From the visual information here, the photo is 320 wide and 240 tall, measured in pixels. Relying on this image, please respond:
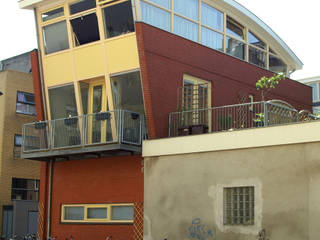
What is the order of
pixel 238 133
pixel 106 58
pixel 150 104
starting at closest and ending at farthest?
pixel 238 133 < pixel 150 104 < pixel 106 58

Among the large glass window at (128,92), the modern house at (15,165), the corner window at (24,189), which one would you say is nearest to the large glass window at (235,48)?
the large glass window at (128,92)

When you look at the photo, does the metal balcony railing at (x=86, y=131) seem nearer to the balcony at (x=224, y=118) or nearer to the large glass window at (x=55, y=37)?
the balcony at (x=224, y=118)

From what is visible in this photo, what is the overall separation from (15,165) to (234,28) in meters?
15.7

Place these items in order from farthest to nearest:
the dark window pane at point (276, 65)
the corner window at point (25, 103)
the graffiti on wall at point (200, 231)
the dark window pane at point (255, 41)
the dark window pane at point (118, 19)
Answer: the corner window at point (25, 103) < the dark window pane at point (276, 65) < the dark window pane at point (255, 41) < the dark window pane at point (118, 19) < the graffiti on wall at point (200, 231)

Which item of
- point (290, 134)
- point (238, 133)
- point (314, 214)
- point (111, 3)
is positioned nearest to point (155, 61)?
point (111, 3)

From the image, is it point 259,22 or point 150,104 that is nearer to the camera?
point 150,104

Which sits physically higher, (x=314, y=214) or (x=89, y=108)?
(x=89, y=108)

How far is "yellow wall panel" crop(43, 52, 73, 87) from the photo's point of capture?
67.4 feet

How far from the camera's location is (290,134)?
1476 centimetres

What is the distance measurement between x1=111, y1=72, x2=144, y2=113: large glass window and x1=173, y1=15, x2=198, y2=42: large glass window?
2.20m

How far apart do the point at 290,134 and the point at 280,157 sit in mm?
635

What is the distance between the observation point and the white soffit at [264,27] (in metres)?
21.9

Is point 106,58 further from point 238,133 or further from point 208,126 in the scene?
point 238,133

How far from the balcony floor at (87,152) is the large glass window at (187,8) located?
4.95m
